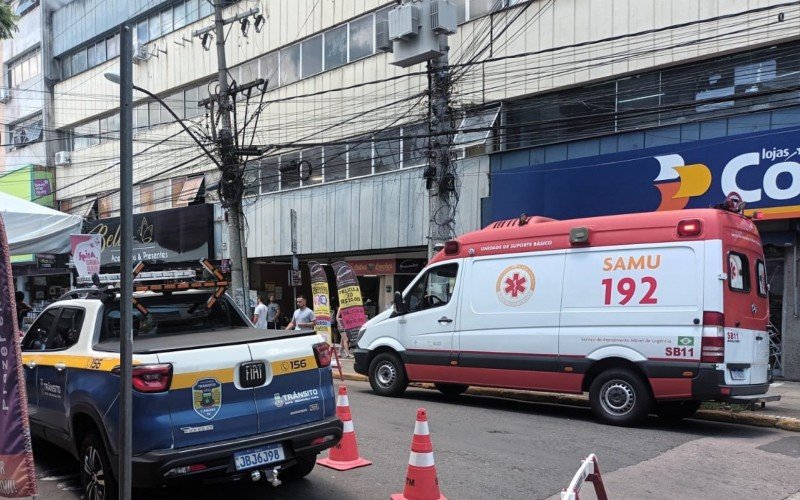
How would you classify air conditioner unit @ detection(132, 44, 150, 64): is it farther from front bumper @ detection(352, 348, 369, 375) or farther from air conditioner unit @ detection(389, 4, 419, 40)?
front bumper @ detection(352, 348, 369, 375)

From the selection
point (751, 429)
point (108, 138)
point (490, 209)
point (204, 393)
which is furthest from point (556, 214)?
point (108, 138)

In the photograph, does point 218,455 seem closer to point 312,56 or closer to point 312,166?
point 312,166

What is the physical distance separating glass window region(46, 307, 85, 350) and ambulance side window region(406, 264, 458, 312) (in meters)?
5.80

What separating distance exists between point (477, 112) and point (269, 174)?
9106mm

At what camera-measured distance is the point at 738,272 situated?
27.4ft

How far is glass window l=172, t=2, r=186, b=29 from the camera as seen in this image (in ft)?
84.6

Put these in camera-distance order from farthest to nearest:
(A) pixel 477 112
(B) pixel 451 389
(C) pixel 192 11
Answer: (C) pixel 192 11 < (A) pixel 477 112 < (B) pixel 451 389

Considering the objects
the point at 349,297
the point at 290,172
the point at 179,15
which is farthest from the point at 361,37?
the point at 179,15

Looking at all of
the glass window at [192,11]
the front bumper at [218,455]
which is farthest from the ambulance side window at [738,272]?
the glass window at [192,11]

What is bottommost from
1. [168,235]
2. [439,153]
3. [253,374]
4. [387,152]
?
[253,374]

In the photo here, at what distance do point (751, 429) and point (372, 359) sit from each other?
576cm

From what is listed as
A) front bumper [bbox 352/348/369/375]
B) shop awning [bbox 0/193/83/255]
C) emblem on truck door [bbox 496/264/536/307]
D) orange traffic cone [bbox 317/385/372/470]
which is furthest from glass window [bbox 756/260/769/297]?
shop awning [bbox 0/193/83/255]

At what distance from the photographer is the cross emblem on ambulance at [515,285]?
374 inches

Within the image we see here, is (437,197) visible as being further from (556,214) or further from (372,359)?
(372,359)
